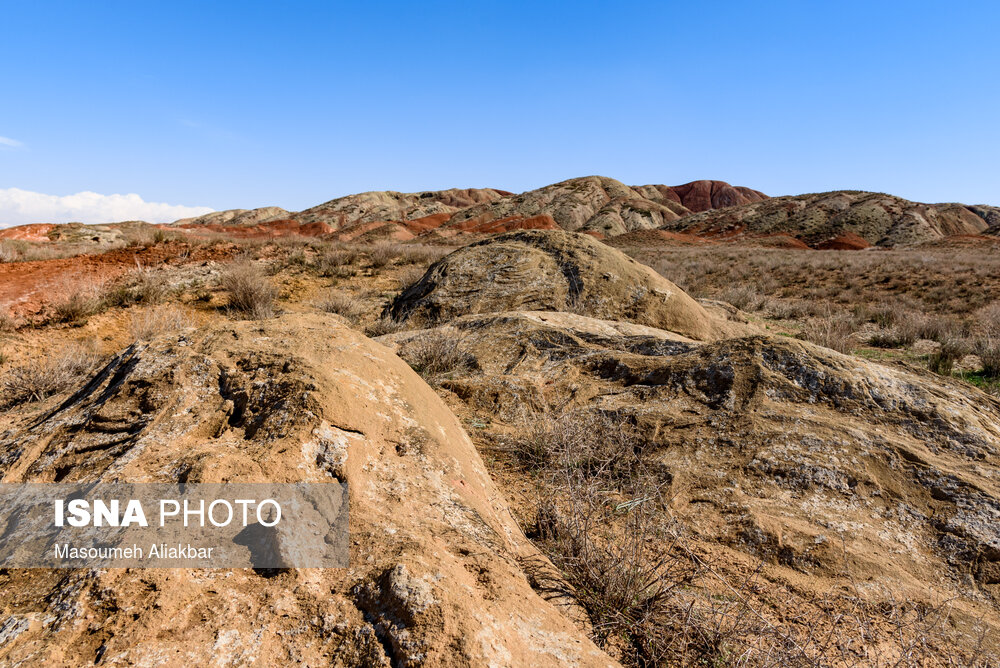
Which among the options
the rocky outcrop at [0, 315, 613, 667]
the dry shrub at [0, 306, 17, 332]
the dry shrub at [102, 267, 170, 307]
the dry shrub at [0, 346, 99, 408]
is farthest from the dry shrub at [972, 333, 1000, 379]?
the dry shrub at [0, 306, 17, 332]

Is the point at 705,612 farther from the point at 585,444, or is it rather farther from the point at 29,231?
the point at 29,231

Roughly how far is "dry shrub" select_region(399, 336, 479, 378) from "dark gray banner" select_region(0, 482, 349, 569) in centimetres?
269

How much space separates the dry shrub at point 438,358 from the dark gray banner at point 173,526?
2.69 metres

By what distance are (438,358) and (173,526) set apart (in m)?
3.11

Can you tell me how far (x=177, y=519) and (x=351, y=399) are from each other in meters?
0.91

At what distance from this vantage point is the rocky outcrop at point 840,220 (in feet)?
156

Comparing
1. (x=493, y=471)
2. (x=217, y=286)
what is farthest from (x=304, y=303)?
(x=493, y=471)

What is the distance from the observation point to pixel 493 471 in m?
3.09

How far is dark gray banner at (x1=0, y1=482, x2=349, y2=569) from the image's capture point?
→ 155 cm

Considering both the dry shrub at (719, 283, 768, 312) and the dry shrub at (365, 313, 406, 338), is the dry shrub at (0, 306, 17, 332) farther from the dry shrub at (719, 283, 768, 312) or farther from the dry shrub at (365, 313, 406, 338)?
the dry shrub at (719, 283, 768, 312)

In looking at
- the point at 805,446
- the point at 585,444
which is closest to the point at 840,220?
the point at 805,446

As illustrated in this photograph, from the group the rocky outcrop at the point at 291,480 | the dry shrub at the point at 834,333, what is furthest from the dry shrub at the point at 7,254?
the dry shrub at the point at 834,333

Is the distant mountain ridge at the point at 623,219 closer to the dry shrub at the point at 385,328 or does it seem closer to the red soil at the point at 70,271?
the red soil at the point at 70,271

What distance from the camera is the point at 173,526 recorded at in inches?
64.2
